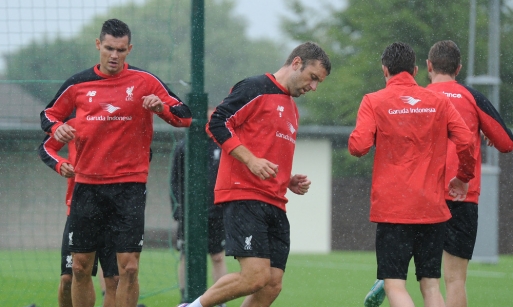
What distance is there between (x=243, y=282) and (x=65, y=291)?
1.90 metres

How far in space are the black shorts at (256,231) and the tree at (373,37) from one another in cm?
2042

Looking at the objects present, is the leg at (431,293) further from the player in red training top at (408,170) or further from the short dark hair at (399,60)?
the short dark hair at (399,60)

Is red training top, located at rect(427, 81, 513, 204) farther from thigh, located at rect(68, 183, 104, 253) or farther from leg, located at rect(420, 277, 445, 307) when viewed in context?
thigh, located at rect(68, 183, 104, 253)

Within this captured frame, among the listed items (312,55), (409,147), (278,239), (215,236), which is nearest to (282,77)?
(312,55)

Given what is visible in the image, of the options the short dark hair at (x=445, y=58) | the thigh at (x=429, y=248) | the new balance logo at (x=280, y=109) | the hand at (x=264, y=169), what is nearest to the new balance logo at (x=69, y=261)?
the hand at (x=264, y=169)

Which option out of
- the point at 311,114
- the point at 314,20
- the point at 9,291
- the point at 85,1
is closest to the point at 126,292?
the point at 85,1

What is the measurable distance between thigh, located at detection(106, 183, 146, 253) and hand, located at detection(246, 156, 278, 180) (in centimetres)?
114

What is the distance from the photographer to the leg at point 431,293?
546 cm

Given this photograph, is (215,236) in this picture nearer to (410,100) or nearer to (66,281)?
(66,281)

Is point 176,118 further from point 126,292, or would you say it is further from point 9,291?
point 9,291

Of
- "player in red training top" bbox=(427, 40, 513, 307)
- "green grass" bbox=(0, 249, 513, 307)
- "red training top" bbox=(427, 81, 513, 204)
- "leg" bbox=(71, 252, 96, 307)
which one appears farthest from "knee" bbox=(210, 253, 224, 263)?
"red training top" bbox=(427, 81, 513, 204)

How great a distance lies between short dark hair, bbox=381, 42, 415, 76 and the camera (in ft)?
18.4

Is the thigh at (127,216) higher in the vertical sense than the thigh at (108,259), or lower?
higher

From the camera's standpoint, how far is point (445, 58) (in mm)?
6203
